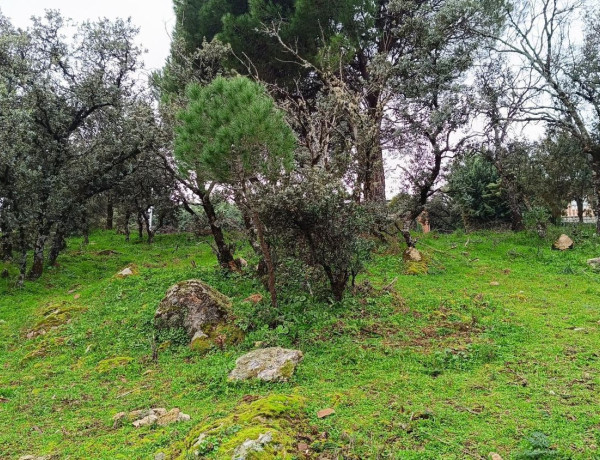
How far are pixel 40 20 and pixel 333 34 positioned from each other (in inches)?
340

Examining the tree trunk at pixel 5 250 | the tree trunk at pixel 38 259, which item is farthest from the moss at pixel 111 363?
the tree trunk at pixel 5 250

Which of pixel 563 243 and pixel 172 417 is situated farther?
pixel 563 243

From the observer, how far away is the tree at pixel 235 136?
6020mm

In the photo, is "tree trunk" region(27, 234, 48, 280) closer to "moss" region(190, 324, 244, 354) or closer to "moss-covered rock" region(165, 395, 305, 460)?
"moss" region(190, 324, 244, 354)

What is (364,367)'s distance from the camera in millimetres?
5418

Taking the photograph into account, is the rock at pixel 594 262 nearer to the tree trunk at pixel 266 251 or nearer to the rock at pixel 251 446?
the tree trunk at pixel 266 251

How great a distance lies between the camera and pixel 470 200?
19.7 metres

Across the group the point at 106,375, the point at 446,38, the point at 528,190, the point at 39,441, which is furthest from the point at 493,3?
the point at 39,441

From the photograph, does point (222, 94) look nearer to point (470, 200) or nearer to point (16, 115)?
point (16, 115)

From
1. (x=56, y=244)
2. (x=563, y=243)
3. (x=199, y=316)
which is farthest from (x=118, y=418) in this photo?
(x=563, y=243)

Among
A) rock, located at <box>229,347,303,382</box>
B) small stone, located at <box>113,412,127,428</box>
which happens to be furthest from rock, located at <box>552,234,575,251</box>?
small stone, located at <box>113,412,127,428</box>

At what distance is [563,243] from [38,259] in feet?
52.3

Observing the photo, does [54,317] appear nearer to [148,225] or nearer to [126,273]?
[126,273]

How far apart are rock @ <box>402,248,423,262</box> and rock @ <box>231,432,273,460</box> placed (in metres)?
8.92
